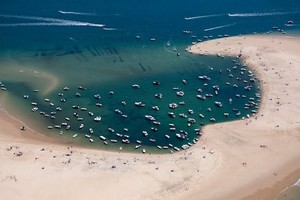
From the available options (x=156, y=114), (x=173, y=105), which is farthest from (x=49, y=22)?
(x=156, y=114)

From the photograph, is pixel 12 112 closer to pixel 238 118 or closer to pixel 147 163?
pixel 147 163

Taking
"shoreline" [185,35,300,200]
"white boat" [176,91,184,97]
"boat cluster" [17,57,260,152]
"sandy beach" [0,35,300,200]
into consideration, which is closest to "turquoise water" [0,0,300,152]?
"boat cluster" [17,57,260,152]

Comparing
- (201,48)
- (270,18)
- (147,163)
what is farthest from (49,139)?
(270,18)

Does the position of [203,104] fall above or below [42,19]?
below

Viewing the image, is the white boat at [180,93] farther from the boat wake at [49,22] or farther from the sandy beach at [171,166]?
the boat wake at [49,22]

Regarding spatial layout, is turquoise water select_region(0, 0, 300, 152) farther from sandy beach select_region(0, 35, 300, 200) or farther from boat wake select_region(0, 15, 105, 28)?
sandy beach select_region(0, 35, 300, 200)

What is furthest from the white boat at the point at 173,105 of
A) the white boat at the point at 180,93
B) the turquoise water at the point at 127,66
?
the white boat at the point at 180,93

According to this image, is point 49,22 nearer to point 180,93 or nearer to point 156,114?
point 180,93
